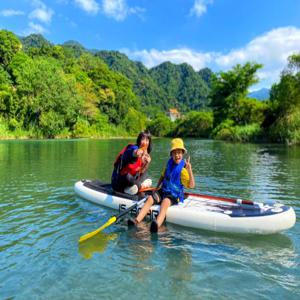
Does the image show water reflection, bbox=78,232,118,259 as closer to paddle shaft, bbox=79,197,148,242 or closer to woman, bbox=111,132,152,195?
paddle shaft, bbox=79,197,148,242

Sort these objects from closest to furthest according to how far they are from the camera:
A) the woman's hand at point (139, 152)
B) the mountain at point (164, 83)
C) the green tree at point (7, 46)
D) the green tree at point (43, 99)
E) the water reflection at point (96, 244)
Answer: the water reflection at point (96, 244) < the woman's hand at point (139, 152) < the green tree at point (43, 99) < the green tree at point (7, 46) < the mountain at point (164, 83)

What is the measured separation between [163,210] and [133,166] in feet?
4.50

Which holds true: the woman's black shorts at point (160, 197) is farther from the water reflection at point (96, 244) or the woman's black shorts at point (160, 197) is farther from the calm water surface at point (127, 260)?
the water reflection at point (96, 244)

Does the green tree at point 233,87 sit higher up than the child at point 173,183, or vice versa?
the green tree at point 233,87

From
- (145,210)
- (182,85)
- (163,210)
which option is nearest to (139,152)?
Result: (145,210)

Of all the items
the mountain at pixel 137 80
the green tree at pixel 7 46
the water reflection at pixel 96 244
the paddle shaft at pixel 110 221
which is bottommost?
the water reflection at pixel 96 244

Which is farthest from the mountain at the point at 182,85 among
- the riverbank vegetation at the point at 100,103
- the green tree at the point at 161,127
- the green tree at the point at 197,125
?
the riverbank vegetation at the point at 100,103

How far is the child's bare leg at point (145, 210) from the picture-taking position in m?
5.67

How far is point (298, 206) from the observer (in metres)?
7.29

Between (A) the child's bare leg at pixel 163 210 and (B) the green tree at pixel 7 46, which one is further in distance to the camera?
(B) the green tree at pixel 7 46

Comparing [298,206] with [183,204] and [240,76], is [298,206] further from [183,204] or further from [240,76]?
[240,76]

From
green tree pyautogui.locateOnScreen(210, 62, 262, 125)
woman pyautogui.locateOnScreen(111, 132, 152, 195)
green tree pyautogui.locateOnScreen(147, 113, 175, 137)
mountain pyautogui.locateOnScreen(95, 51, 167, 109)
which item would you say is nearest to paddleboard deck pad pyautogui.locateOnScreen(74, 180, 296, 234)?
woman pyautogui.locateOnScreen(111, 132, 152, 195)

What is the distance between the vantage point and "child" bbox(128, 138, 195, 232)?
5.64m

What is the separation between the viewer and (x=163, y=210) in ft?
18.6
